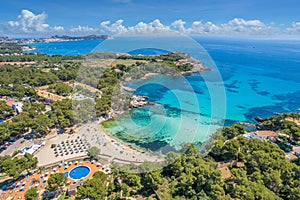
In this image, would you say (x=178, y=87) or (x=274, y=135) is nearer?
(x=274, y=135)

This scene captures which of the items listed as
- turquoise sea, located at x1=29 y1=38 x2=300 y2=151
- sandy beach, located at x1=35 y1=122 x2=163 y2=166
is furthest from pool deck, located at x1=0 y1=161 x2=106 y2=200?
turquoise sea, located at x1=29 y1=38 x2=300 y2=151

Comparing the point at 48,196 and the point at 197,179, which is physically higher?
the point at 197,179

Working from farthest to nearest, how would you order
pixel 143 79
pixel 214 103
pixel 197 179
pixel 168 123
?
pixel 143 79, pixel 214 103, pixel 168 123, pixel 197 179

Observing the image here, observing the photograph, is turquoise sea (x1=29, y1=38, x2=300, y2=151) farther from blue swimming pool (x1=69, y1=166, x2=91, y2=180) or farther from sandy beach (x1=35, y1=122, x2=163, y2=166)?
blue swimming pool (x1=69, y1=166, x2=91, y2=180)

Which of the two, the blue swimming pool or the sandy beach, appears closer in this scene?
the blue swimming pool

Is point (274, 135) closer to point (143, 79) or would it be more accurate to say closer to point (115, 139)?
point (115, 139)

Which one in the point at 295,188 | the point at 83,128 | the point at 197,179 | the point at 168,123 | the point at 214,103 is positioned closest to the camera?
the point at 295,188

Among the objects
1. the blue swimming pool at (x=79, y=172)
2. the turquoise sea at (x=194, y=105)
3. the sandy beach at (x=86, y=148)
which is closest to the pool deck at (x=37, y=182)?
the blue swimming pool at (x=79, y=172)

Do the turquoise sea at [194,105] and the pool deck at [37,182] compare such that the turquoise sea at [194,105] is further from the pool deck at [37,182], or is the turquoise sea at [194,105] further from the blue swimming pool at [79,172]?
the blue swimming pool at [79,172]

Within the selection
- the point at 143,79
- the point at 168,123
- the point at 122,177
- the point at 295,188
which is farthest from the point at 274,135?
the point at 143,79
